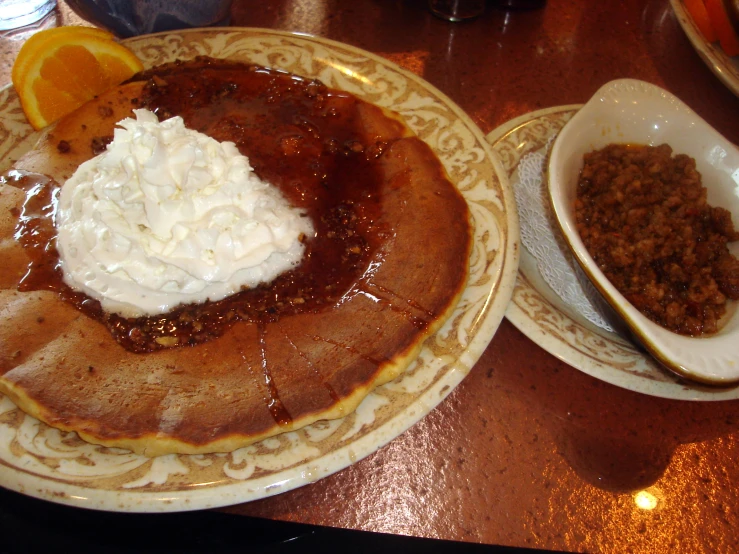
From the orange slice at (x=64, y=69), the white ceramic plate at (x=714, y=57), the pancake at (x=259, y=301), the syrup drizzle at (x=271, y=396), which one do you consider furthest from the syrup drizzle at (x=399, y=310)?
the white ceramic plate at (x=714, y=57)

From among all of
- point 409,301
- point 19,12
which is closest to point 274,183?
point 409,301

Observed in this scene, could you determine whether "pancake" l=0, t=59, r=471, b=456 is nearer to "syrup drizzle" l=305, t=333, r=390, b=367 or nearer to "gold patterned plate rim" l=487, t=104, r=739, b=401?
"syrup drizzle" l=305, t=333, r=390, b=367

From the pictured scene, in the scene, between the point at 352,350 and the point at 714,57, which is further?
the point at 714,57

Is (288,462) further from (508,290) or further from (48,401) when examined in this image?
(508,290)

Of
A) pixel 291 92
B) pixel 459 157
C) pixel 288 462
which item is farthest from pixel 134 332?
pixel 459 157

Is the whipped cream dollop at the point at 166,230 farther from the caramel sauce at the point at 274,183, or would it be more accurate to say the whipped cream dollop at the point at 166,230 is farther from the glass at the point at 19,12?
the glass at the point at 19,12

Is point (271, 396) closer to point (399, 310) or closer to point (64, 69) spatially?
point (399, 310)
